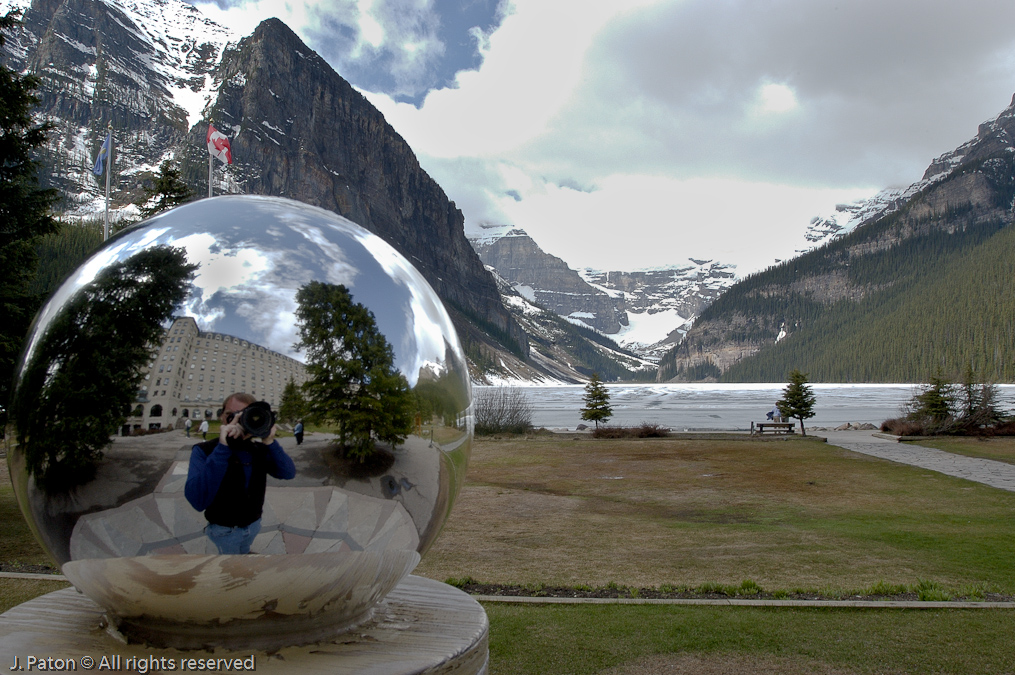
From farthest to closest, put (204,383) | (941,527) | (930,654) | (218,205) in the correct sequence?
(941,527)
(930,654)
(218,205)
(204,383)

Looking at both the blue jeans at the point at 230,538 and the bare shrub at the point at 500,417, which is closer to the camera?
the blue jeans at the point at 230,538

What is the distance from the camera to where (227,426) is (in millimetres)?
2385

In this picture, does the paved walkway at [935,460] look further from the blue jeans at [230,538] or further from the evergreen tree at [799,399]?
the blue jeans at [230,538]

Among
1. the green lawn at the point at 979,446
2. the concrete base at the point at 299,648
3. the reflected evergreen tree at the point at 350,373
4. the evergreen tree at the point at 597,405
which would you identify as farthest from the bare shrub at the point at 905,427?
the reflected evergreen tree at the point at 350,373

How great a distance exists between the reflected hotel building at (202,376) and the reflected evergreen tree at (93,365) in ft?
0.21

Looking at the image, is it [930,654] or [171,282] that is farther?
[930,654]

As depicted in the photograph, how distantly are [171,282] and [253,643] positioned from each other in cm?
139

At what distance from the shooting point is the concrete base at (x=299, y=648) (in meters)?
2.38

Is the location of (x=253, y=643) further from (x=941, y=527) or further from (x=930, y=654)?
(x=941, y=527)

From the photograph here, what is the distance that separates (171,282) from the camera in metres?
Answer: 2.55

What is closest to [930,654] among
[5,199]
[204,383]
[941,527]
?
[204,383]

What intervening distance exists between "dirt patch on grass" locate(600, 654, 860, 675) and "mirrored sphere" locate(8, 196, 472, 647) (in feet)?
10.2

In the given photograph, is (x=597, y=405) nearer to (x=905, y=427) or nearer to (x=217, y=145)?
(x=905, y=427)

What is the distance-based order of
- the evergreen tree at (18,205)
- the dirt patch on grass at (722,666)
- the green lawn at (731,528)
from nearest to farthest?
the dirt patch on grass at (722,666) < the green lawn at (731,528) < the evergreen tree at (18,205)
